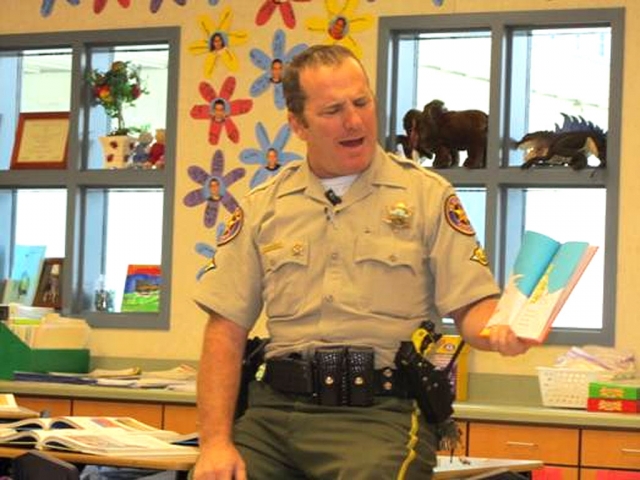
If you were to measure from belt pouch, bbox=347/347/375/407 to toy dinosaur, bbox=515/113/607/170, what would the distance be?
314 cm

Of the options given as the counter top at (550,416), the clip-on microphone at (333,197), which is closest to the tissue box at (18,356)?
the counter top at (550,416)

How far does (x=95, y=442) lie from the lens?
3182 mm

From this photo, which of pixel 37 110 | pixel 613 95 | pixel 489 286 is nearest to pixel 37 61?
pixel 37 110

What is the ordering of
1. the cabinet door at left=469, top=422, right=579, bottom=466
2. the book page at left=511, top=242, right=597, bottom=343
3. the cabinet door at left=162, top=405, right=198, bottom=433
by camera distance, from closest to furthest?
the book page at left=511, top=242, right=597, bottom=343
the cabinet door at left=469, top=422, right=579, bottom=466
the cabinet door at left=162, top=405, right=198, bottom=433

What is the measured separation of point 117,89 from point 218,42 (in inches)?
24.6

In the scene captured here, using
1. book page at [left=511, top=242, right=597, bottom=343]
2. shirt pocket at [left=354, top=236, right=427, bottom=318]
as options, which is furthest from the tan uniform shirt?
book page at [left=511, top=242, right=597, bottom=343]

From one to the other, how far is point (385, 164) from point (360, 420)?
24.2 inches

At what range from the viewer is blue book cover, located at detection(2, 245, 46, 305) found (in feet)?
23.0

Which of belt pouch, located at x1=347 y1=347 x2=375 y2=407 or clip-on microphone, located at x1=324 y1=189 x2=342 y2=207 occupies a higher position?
clip-on microphone, located at x1=324 y1=189 x2=342 y2=207

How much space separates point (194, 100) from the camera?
262 inches

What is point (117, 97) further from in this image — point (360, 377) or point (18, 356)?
point (360, 377)

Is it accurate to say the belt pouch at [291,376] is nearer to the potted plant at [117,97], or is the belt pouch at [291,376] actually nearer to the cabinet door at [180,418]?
the cabinet door at [180,418]

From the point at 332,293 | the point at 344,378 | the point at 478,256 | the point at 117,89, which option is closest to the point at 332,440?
the point at 344,378

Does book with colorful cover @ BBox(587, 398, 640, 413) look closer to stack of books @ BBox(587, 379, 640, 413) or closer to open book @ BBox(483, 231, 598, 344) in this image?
stack of books @ BBox(587, 379, 640, 413)
